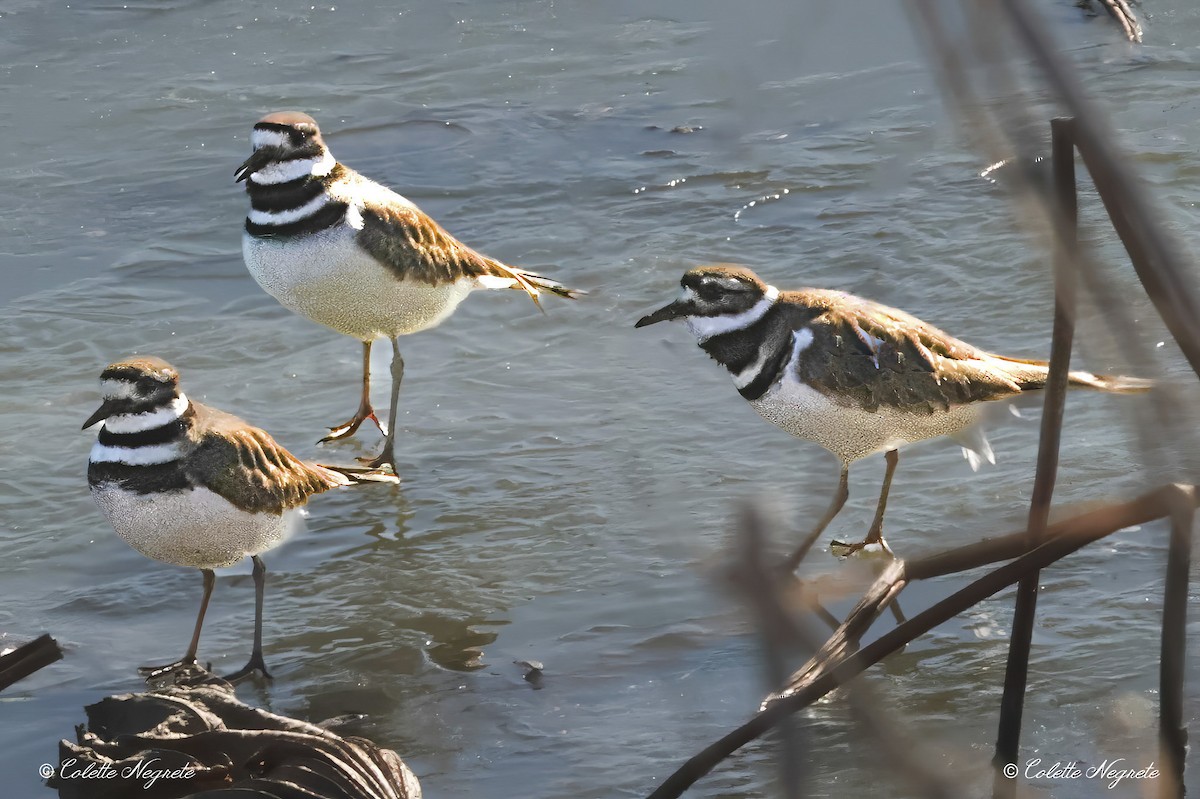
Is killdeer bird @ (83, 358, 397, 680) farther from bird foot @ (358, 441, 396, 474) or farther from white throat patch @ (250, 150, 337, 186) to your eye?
white throat patch @ (250, 150, 337, 186)

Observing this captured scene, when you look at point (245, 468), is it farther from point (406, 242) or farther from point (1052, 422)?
point (1052, 422)

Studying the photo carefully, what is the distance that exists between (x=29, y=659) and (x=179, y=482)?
8.20 ft

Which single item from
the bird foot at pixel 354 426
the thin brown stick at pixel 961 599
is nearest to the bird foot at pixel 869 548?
the bird foot at pixel 354 426

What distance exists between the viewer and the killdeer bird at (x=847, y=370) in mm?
5156

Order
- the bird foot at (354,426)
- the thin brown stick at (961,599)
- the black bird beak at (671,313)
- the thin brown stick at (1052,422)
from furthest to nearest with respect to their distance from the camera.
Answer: the bird foot at (354,426), the black bird beak at (671,313), the thin brown stick at (961,599), the thin brown stick at (1052,422)

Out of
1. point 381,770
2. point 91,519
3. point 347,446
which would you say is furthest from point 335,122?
point 381,770

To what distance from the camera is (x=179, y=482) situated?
4656 millimetres

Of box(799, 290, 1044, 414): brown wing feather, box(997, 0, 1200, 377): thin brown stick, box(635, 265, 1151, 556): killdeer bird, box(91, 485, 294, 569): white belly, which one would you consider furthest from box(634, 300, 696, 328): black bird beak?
box(997, 0, 1200, 377): thin brown stick

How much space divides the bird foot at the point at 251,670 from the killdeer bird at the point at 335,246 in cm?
156

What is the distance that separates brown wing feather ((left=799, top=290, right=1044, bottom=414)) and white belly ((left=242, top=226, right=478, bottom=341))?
2034 millimetres

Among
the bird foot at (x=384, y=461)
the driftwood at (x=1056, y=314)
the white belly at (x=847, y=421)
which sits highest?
the driftwood at (x=1056, y=314)

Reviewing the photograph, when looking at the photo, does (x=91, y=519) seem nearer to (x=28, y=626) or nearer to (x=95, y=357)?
(x=28, y=626)

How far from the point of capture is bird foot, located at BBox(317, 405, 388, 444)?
6.56 meters

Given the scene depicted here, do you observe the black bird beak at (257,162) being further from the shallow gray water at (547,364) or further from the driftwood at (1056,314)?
the driftwood at (1056,314)
